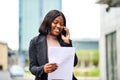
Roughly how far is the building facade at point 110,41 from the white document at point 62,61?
46.3 ft

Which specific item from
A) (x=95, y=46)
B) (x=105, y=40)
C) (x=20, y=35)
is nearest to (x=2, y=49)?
(x=95, y=46)

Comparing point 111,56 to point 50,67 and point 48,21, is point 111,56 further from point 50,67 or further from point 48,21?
point 50,67

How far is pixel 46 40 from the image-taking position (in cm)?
269

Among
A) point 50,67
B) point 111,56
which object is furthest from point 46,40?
point 111,56

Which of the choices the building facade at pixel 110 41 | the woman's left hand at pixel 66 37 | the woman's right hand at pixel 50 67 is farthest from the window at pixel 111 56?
the woman's right hand at pixel 50 67

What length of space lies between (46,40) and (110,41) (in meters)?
16.3

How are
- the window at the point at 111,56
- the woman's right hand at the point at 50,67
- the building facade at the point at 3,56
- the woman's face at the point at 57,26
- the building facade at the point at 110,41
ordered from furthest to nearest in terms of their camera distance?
the building facade at the point at 3,56
the window at the point at 111,56
the building facade at the point at 110,41
the woman's face at the point at 57,26
the woman's right hand at the point at 50,67

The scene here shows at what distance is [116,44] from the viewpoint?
17078 millimetres

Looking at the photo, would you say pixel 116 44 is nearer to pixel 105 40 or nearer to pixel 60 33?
pixel 105 40

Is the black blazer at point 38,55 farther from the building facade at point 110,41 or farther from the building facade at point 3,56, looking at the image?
the building facade at point 3,56

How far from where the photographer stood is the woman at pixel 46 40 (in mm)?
2648

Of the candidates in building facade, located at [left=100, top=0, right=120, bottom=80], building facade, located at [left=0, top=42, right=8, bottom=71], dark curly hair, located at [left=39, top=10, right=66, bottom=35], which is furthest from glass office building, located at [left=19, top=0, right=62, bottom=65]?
dark curly hair, located at [left=39, top=10, right=66, bottom=35]

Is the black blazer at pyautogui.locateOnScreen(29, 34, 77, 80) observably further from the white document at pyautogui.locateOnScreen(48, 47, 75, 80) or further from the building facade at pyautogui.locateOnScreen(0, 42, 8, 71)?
the building facade at pyautogui.locateOnScreen(0, 42, 8, 71)

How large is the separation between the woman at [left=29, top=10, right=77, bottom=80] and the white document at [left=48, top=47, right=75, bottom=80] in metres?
0.04
